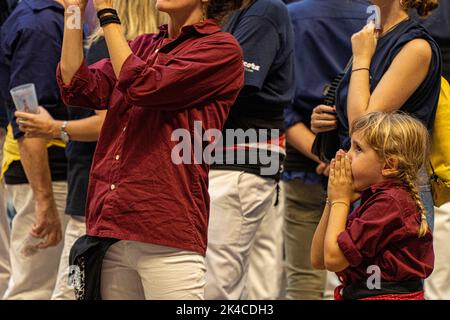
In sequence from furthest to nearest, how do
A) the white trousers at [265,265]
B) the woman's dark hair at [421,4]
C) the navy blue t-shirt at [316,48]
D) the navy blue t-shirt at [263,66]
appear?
the white trousers at [265,265], the navy blue t-shirt at [316,48], the navy blue t-shirt at [263,66], the woman's dark hair at [421,4]

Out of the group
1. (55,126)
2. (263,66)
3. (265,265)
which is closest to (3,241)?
(55,126)

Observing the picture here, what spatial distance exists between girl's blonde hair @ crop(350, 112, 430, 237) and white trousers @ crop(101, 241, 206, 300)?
59cm

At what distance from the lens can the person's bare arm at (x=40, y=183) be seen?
3.58m

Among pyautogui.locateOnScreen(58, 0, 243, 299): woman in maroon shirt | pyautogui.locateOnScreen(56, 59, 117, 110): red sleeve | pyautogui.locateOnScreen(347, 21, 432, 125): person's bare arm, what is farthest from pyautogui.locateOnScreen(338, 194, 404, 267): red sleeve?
pyautogui.locateOnScreen(56, 59, 117, 110): red sleeve

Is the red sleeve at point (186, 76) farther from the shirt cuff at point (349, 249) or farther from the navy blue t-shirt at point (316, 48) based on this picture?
the navy blue t-shirt at point (316, 48)

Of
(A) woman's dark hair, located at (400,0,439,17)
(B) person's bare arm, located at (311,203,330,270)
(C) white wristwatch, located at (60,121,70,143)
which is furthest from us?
(C) white wristwatch, located at (60,121,70,143)

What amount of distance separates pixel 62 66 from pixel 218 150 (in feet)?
2.84

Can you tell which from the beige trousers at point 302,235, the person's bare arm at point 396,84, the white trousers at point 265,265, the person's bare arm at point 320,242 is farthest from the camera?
the white trousers at point 265,265

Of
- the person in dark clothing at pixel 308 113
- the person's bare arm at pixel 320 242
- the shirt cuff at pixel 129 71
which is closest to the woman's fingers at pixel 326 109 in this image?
the person's bare arm at pixel 320 242

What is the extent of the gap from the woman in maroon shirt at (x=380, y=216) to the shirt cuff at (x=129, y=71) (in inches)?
23.5

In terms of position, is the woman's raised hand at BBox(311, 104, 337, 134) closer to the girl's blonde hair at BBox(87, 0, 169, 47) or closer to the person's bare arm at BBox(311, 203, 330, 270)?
the person's bare arm at BBox(311, 203, 330, 270)

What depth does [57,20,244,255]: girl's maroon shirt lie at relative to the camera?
253cm

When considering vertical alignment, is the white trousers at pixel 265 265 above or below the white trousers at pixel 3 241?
below
